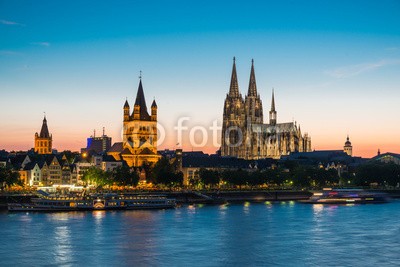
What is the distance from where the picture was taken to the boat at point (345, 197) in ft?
288

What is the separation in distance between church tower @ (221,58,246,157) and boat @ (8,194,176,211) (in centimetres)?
7517

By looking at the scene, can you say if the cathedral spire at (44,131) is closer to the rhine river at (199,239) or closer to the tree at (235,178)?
the tree at (235,178)

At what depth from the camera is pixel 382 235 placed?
4869cm

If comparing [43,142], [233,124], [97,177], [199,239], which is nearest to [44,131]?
[43,142]

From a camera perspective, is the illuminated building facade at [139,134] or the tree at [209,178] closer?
the tree at [209,178]

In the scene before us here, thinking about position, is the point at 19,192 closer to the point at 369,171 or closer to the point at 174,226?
the point at 174,226

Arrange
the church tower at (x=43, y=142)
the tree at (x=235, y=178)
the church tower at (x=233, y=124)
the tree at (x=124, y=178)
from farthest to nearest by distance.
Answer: the church tower at (x=233, y=124)
the church tower at (x=43, y=142)
the tree at (x=235, y=178)
the tree at (x=124, y=178)

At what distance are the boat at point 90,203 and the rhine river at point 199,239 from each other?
14.2ft

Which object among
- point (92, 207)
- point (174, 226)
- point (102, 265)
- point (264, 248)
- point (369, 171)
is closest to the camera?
point (102, 265)

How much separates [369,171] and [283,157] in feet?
122

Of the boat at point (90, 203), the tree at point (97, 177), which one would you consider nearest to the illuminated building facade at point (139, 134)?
the tree at point (97, 177)

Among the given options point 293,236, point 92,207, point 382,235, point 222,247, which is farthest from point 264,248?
point 92,207

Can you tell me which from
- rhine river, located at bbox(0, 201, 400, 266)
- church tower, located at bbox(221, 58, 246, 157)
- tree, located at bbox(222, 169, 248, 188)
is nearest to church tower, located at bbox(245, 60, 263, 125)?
church tower, located at bbox(221, 58, 246, 157)

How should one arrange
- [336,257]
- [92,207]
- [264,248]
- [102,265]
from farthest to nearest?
[92,207]
[264,248]
[336,257]
[102,265]
